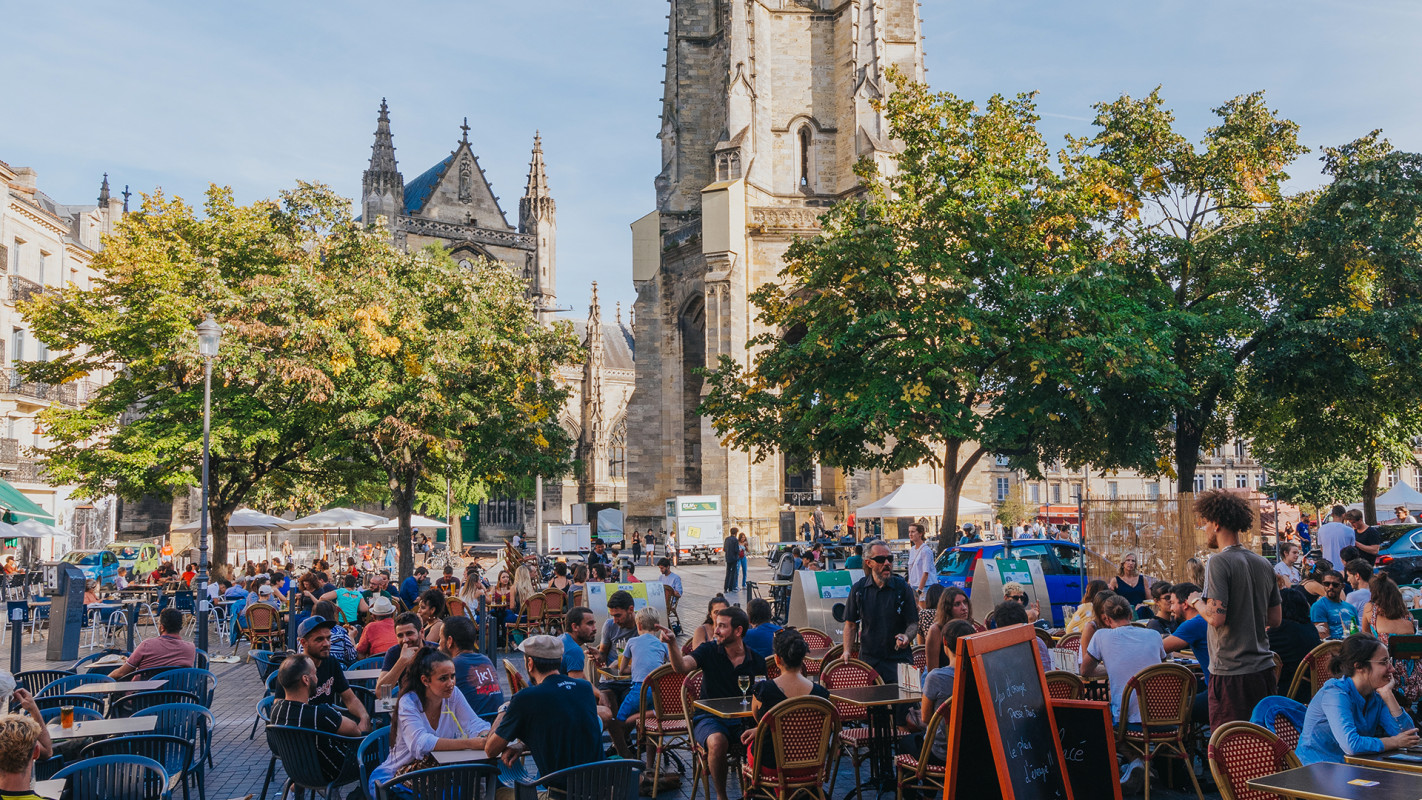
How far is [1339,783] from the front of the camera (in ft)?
12.7

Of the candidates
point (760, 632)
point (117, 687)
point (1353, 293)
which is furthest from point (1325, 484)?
point (117, 687)

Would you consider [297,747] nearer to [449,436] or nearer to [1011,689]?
[1011,689]

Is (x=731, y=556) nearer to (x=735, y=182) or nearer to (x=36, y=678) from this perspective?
(x=735, y=182)

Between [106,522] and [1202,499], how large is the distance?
151 feet

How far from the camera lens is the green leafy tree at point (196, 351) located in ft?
73.2

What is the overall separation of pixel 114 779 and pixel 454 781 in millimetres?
1656

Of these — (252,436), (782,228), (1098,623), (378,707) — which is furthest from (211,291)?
(1098,623)

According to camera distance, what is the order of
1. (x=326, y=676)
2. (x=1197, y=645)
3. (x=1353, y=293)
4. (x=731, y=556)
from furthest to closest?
(x=731, y=556) → (x=1353, y=293) → (x=1197, y=645) → (x=326, y=676)

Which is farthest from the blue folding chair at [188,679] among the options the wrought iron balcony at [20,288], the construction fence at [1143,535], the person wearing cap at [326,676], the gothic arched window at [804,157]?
the wrought iron balcony at [20,288]

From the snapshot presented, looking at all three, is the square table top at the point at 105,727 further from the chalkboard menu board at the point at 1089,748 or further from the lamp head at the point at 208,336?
the lamp head at the point at 208,336

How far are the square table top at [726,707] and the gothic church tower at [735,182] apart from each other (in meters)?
22.5

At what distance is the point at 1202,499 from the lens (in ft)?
18.5

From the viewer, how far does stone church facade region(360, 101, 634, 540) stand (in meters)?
56.3

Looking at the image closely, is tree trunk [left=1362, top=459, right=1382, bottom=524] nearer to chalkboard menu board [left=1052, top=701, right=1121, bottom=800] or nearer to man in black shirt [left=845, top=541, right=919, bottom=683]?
man in black shirt [left=845, top=541, right=919, bottom=683]
